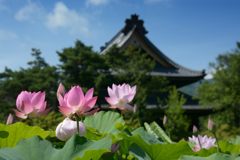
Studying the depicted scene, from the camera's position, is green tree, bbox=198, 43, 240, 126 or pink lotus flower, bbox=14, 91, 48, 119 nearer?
pink lotus flower, bbox=14, 91, 48, 119

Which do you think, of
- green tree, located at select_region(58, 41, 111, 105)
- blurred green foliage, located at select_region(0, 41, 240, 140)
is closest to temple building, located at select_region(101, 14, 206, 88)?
blurred green foliage, located at select_region(0, 41, 240, 140)

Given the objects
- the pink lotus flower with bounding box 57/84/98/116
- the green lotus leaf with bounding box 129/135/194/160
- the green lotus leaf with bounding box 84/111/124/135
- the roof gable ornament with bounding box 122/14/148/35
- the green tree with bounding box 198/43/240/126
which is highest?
the roof gable ornament with bounding box 122/14/148/35

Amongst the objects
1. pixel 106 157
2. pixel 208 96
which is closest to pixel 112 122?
pixel 106 157

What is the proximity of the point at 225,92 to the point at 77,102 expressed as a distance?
60.1ft

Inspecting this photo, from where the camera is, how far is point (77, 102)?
2.70 ft

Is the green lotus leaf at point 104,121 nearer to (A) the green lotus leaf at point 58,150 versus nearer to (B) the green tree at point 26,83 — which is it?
(A) the green lotus leaf at point 58,150

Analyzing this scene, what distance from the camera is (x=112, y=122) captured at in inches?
42.6

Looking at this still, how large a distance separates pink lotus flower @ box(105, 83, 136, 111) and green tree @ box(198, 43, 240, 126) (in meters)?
17.1

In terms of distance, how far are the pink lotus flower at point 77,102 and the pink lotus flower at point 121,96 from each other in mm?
209

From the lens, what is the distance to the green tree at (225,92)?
1828 cm

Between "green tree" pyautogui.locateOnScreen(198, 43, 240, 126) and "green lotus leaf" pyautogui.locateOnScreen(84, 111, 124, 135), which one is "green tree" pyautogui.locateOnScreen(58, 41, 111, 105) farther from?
"green lotus leaf" pyautogui.locateOnScreen(84, 111, 124, 135)

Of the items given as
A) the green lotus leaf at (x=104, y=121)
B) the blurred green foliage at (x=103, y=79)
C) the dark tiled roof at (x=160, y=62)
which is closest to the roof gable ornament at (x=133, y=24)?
the dark tiled roof at (x=160, y=62)

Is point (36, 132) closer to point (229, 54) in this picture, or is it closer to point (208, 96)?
point (208, 96)

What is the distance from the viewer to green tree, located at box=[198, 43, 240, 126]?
1828cm
